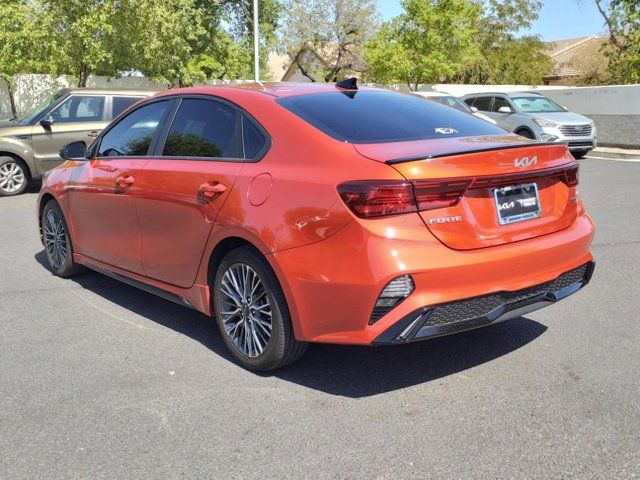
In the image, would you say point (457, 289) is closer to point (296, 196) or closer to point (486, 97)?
point (296, 196)

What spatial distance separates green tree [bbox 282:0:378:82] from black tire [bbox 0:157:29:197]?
29.7 m

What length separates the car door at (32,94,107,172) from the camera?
39.2 ft

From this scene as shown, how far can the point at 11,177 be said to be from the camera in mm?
11906

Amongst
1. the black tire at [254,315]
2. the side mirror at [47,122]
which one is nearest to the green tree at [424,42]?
the side mirror at [47,122]

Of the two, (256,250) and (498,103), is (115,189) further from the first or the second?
(498,103)

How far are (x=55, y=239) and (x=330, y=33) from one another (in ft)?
124

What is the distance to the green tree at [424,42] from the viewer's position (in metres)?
30.1

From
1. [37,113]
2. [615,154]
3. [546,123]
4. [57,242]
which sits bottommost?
[615,154]

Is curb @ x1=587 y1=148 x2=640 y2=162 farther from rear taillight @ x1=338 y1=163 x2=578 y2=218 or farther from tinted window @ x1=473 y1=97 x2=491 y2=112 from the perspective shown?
rear taillight @ x1=338 y1=163 x2=578 y2=218

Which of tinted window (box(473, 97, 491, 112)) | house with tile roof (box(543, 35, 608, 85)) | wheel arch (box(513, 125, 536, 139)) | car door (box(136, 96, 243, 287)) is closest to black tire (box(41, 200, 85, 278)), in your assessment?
car door (box(136, 96, 243, 287))

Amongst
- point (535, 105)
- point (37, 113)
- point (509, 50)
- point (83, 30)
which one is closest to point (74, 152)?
point (37, 113)

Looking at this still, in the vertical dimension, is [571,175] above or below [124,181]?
above

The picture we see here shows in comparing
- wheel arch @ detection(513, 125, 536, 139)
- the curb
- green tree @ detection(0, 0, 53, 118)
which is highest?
green tree @ detection(0, 0, 53, 118)

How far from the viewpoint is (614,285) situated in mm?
5691
